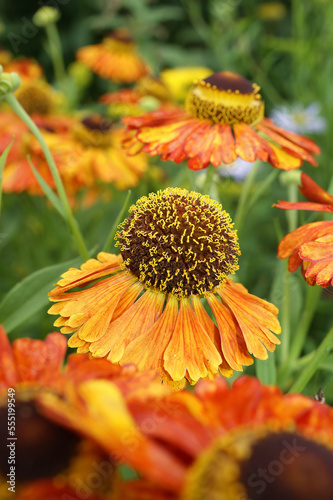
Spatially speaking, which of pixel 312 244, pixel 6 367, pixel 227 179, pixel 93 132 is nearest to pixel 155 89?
pixel 93 132

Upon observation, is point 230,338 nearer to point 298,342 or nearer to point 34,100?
point 298,342

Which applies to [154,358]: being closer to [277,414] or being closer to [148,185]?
[277,414]

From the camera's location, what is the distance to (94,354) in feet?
2.02

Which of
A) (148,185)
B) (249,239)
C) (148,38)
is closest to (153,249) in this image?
(148,185)

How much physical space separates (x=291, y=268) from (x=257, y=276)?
0.72 metres

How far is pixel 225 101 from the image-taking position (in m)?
0.94

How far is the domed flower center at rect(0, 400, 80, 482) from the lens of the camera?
1.17ft

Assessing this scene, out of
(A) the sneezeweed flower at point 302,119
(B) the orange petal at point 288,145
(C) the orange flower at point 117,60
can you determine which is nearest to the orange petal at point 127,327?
(B) the orange petal at point 288,145

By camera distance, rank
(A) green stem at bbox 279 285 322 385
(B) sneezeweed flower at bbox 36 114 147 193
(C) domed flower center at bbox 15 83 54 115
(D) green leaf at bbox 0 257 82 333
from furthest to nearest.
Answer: (C) domed flower center at bbox 15 83 54 115, (B) sneezeweed flower at bbox 36 114 147 193, (A) green stem at bbox 279 285 322 385, (D) green leaf at bbox 0 257 82 333

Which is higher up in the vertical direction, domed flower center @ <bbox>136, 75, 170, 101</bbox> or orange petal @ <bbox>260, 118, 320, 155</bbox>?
domed flower center @ <bbox>136, 75, 170, 101</bbox>

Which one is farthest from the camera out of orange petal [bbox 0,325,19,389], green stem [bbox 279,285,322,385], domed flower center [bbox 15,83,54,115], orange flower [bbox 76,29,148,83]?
orange flower [bbox 76,29,148,83]

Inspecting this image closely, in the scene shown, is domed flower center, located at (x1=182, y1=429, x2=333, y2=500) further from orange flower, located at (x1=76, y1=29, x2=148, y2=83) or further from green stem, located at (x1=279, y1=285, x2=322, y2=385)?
orange flower, located at (x1=76, y1=29, x2=148, y2=83)

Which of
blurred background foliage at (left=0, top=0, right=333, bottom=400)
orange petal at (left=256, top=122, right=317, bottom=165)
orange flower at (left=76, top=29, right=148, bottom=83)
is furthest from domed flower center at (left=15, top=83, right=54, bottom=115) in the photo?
orange petal at (left=256, top=122, right=317, bottom=165)

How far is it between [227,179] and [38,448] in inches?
43.4
